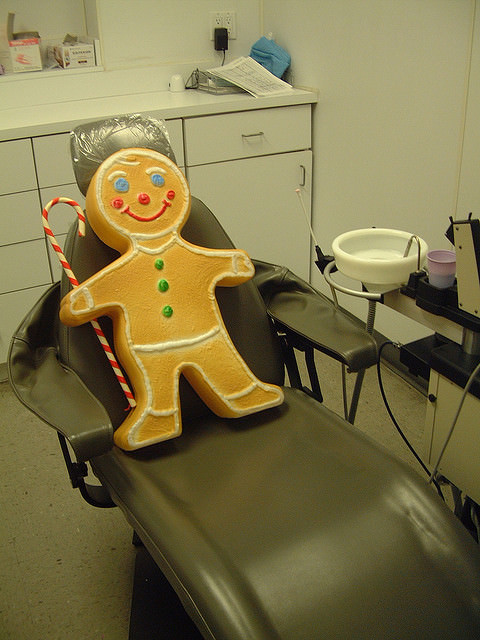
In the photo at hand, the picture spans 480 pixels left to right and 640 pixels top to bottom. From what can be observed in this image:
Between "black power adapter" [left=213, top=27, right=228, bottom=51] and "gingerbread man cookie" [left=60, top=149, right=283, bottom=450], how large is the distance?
1.66 metres

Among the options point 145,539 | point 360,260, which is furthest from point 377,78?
point 145,539

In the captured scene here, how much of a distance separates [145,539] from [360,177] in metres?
1.64

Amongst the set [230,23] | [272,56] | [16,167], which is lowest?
[16,167]

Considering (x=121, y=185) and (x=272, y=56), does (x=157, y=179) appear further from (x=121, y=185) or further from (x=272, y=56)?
(x=272, y=56)

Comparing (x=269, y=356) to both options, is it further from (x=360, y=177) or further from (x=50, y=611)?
(x=360, y=177)

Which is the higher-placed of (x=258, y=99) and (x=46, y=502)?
(x=258, y=99)

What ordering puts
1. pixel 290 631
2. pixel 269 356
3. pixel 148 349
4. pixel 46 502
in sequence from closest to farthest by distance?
pixel 290 631 < pixel 148 349 < pixel 269 356 < pixel 46 502

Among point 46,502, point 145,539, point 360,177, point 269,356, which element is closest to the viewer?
point 145,539

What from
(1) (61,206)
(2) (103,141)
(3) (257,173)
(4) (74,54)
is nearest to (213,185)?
(3) (257,173)

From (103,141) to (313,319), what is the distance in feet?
1.96

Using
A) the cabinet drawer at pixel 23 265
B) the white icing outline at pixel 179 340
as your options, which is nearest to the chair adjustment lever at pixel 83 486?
the white icing outline at pixel 179 340

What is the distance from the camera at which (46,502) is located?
1.82 m

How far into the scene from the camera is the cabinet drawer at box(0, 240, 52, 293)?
2232 mm

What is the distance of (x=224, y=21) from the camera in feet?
9.02
